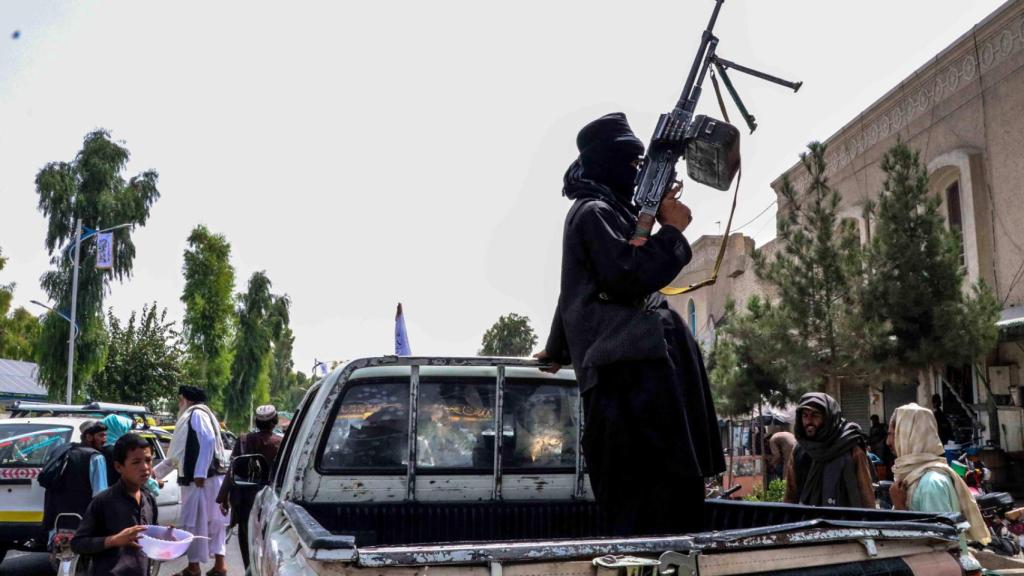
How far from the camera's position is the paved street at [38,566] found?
9125 millimetres

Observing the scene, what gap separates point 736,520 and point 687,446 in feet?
3.79

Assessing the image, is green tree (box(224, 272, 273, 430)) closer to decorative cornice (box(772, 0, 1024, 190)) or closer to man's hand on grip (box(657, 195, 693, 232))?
decorative cornice (box(772, 0, 1024, 190))

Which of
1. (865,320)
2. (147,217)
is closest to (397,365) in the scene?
(865,320)

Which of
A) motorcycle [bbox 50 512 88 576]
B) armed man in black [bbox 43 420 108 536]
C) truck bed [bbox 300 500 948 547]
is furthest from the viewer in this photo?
armed man in black [bbox 43 420 108 536]

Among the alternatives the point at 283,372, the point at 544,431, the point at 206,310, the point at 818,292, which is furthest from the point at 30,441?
the point at 283,372

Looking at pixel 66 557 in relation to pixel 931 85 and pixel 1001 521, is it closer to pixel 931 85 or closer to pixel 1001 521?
A: pixel 1001 521

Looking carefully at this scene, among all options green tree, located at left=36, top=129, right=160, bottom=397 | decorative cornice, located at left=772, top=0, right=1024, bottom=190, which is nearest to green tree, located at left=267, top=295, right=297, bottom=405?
green tree, located at left=36, top=129, right=160, bottom=397

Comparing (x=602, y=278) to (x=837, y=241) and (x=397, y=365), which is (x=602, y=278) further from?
(x=837, y=241)

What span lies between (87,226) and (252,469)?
36.7 metres

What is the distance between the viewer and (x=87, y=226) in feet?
123

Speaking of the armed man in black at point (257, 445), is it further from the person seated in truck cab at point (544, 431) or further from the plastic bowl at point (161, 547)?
the person seated in truck cab at point (544, 431)

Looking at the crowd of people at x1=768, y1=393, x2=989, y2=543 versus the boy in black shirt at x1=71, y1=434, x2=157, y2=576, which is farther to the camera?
the crowd of people at x1=768, y1=393, x2=989, y2=543

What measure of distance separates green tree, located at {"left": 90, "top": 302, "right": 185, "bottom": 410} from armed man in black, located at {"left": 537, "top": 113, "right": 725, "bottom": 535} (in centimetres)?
4281

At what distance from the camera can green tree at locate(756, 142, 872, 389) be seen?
585 inches
